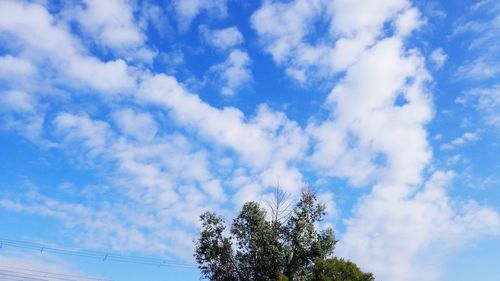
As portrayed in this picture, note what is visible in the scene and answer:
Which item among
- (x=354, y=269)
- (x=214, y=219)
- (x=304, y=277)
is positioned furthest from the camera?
(x=214, y=219)

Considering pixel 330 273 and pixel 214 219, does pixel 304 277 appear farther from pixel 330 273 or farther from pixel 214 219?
pixel 214 219

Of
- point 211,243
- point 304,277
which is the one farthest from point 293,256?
point 211,243

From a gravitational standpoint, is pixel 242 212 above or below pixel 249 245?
above

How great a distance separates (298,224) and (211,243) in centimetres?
939

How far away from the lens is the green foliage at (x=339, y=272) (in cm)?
4356

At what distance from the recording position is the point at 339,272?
1732 inches

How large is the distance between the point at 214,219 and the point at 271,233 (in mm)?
6268

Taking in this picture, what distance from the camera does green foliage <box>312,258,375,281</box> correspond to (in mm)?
43562

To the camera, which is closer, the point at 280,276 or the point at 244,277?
the point at 280,276

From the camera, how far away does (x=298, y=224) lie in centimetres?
5003

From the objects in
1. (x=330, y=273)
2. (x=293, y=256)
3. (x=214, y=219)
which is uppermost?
(x=214, y=219)

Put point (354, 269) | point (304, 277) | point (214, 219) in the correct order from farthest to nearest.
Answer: point (214, 219)
point (304, 277)
point (354, 269)

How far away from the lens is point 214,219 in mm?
51344

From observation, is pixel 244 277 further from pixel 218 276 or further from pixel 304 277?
pixel 304 277
